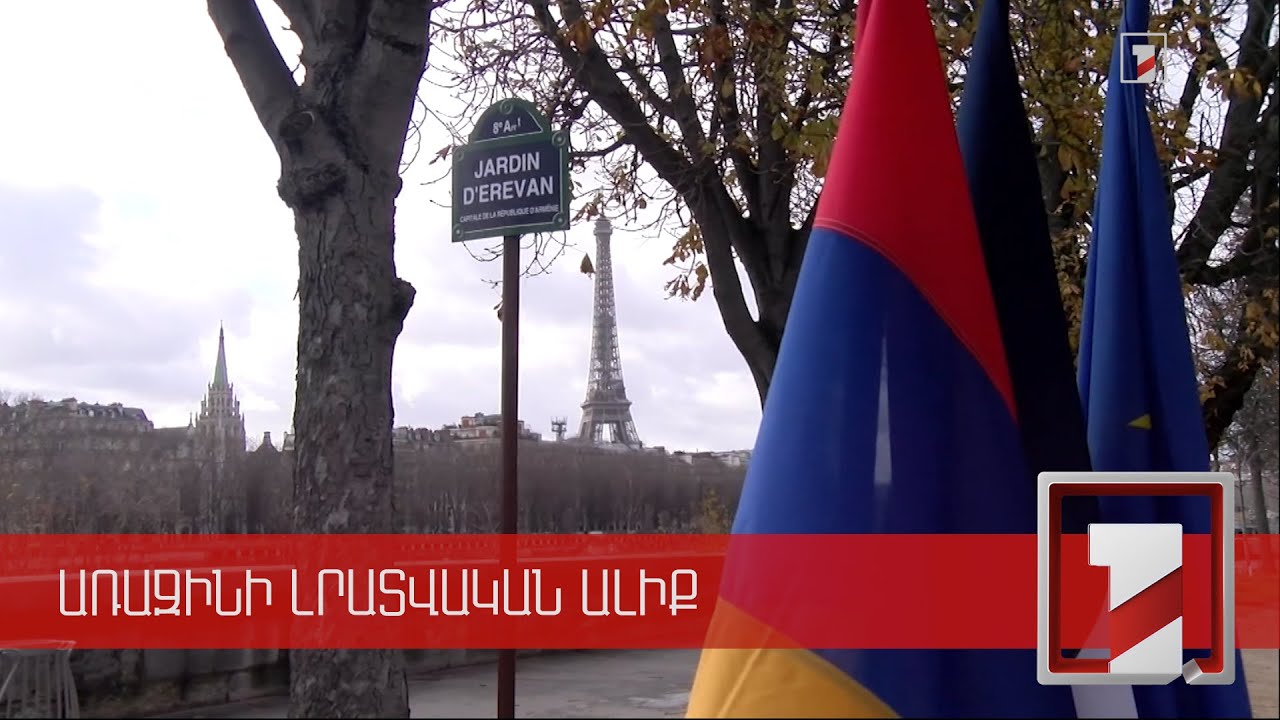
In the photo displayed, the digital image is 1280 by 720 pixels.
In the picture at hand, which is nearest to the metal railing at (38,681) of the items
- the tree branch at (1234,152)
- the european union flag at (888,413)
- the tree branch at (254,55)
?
the tree branch at (254,55)

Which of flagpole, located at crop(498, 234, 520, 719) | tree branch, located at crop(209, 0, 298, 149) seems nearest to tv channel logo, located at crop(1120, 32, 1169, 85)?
flagpole, located at crop(498, 234, 520, 719)

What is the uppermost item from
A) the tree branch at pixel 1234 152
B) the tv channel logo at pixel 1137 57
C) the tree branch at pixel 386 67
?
the tree branch at pixel 1234 152

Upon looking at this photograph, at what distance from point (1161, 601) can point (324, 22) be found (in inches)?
108

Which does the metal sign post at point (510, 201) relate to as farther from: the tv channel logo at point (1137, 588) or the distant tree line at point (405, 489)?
the distant tree line at point (405, 489)

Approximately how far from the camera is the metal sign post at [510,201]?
3834mm

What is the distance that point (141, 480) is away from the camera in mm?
19391

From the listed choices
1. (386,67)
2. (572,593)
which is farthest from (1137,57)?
(572,593)

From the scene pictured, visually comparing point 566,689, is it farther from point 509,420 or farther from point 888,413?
point 888,413

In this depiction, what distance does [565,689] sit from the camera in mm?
10000

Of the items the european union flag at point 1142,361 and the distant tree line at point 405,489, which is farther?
the distant tree line at point 405,489

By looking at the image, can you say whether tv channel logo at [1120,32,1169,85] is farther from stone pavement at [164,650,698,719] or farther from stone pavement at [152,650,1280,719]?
stone pavement at [164,650,698,719]

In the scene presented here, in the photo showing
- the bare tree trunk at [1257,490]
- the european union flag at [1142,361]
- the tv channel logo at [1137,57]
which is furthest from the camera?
the bare tree trunk at [1257,490]

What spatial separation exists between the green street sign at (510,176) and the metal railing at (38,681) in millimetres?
4342

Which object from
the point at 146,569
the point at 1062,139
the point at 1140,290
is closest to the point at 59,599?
the point at 146,569
